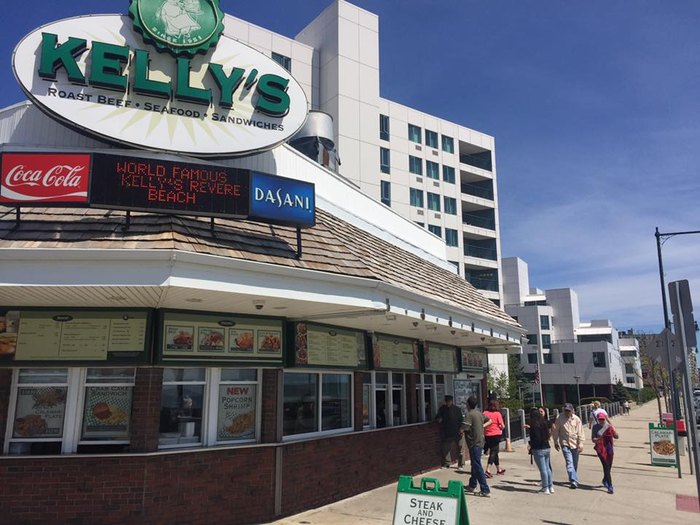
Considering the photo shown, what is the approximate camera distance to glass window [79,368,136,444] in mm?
8523

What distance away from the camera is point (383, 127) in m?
54.4

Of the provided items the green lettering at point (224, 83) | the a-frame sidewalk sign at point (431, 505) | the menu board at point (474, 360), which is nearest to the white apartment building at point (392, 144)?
the menu board at point (474, 360)

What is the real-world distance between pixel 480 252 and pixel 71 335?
5370cm

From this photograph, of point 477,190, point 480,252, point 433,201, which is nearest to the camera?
point 433,201

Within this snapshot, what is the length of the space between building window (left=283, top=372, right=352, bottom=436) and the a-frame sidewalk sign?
358 cm

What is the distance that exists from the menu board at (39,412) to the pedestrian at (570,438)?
10035mm

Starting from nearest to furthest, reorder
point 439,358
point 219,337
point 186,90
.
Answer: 1. point 219,337
2. point 186,90
3. point 439,358

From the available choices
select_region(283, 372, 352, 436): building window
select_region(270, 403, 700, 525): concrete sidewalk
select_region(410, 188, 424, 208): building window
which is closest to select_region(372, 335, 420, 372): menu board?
select_region(283, 372, 352, 436): building window

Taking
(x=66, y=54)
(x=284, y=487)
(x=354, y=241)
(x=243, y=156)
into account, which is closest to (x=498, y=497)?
(x=284, y=487)

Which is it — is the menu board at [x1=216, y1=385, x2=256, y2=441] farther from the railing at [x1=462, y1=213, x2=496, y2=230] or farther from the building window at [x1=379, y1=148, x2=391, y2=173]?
the railing at [x1=462, y1=213, x2=496, y2=230]

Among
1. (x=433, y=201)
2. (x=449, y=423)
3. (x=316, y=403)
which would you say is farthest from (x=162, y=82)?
(x=433, y=201)

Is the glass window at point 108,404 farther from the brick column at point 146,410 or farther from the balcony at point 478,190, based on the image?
the balcony at point 478,190

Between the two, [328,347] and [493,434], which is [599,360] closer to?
[493,434]

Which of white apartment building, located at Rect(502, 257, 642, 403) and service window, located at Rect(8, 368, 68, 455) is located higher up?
white apartment building, located at Rect(502, 257, 642, 403)
